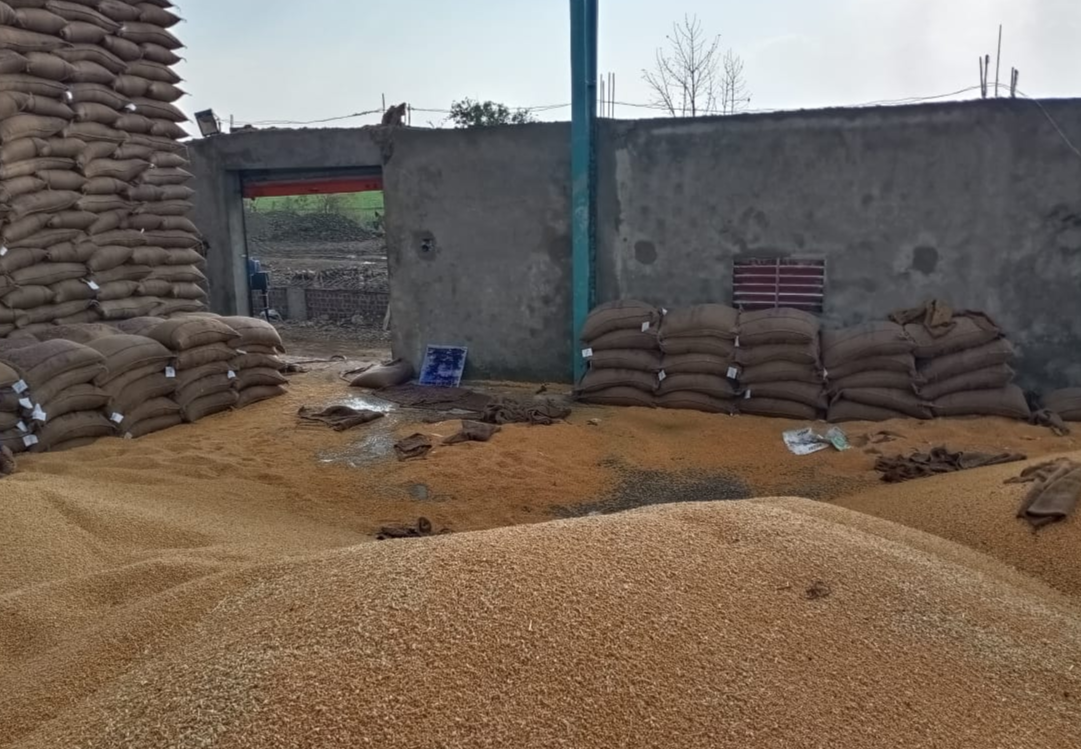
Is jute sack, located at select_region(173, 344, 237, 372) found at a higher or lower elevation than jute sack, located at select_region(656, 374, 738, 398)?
higher

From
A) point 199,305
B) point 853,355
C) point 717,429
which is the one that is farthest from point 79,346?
point 853,355

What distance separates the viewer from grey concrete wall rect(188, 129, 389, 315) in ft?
35.1

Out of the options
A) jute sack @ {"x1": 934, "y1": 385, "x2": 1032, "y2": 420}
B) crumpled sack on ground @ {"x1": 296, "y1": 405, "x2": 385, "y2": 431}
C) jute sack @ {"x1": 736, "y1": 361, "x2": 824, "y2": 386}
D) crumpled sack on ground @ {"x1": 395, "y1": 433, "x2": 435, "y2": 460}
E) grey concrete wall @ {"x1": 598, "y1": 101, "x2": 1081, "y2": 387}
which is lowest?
crumpled sack on ground @ {"x1": 395, "y1": 433, "x2": 435, "y2": 460}

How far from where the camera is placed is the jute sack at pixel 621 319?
779cm

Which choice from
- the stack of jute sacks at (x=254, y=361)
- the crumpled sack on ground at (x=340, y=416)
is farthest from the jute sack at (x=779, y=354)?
the stack of jute sacks at (x=254, y=361)

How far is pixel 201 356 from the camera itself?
7391 millimetres

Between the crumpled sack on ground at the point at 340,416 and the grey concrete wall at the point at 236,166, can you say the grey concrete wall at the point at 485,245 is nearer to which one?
the grey concrete wall at the point at 236,166

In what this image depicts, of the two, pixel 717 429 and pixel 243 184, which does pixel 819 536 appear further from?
pixel 243 184

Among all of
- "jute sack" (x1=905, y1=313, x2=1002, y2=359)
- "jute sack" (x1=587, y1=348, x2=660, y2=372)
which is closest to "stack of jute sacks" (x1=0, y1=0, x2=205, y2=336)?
"jute sack" (x1=587, y1=348, x2=660, y2=372)

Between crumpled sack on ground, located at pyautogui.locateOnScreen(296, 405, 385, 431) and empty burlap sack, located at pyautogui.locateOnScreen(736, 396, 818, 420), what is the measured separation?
3.38 meters

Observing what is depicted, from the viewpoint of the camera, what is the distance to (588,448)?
662 centimetres

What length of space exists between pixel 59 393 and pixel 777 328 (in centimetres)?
583

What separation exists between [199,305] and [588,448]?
15.2 feet

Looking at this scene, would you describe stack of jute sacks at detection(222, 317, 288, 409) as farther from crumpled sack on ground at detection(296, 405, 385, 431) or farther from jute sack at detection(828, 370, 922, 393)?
jute sack at detection(828, 370, 922, 393)
